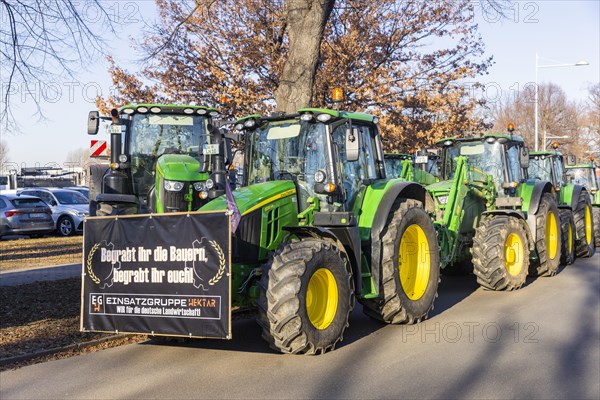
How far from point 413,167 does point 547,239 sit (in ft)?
10.3

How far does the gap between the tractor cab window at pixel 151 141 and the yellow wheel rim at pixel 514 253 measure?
5.72 meters

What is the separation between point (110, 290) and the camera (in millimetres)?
7535

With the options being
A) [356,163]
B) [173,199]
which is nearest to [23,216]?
[173,199]

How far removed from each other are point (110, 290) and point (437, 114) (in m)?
14.4

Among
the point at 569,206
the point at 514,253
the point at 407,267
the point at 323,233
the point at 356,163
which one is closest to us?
the point at 323,233

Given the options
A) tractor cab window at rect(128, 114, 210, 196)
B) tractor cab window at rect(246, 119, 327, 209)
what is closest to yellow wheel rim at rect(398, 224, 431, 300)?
tractor cab window at rect(246, 119, 327, 209)

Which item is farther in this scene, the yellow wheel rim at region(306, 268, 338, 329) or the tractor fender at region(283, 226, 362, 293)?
the tractor fender at region(283, 226, 362, 293)

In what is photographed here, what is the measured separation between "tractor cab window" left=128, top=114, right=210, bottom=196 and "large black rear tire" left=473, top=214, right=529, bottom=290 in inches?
206

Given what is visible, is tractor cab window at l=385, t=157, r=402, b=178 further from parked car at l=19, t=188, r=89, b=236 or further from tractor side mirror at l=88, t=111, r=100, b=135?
parked car at l=19, t=188, r=89, b=236

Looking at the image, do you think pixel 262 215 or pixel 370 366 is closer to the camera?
pixel 370 366

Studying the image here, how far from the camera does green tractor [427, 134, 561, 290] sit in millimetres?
11477

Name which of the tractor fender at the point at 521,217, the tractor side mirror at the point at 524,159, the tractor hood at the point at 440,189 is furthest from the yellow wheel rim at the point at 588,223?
the tractor hood at the point at 440,189

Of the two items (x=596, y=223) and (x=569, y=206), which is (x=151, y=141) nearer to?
(x=569, y=206)

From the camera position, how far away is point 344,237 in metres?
8.12
